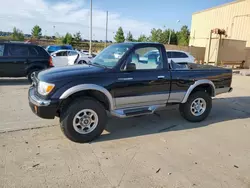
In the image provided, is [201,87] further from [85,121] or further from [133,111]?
[85,121]

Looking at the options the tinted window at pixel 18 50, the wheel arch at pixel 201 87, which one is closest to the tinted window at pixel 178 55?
the wheel arch at pixel 201 87

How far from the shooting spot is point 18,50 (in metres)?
9.28

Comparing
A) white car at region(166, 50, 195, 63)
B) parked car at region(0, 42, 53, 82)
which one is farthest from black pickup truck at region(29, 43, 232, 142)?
white car at region(166, 50, 195, 63)

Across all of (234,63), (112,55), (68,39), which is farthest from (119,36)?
(112,55)

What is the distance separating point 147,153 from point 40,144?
1.91 meters

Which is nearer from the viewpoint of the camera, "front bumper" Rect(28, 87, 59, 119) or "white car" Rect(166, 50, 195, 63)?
"front bumper" Rect(28, 87, 59, 119)

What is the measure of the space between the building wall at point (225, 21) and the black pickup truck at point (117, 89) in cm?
2176

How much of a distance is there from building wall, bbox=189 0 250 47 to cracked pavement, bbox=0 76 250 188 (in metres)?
21.9

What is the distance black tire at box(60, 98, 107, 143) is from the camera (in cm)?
378

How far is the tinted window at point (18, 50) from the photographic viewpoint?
9164 millimetres

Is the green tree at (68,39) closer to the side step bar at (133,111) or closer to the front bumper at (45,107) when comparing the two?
the side step bar at (133,111)

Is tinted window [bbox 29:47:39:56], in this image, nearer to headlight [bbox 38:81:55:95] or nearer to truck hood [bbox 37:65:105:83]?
truck hood [bbox 37:65:105:83]

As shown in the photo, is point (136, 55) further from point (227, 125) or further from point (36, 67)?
point (36, 67)

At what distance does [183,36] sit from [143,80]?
45616 millimetres
